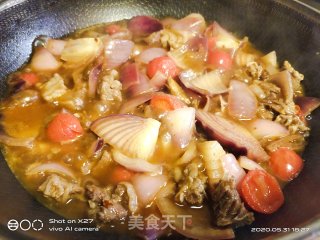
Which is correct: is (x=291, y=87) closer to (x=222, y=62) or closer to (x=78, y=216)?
(x=222, y=62)

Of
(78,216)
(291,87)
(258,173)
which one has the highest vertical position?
(291,87)

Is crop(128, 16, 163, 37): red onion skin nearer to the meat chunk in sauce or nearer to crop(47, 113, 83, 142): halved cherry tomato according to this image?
crop(47, 113, 83, 142): halved cherry tomato

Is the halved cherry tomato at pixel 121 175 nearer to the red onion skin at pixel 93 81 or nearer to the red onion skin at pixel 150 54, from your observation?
the red onion skin at pixel 93 81

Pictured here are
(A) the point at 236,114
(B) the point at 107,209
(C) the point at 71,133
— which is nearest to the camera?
(B) the point at 107,209

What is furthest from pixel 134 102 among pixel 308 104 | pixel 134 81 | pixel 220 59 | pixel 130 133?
pixel 308 104

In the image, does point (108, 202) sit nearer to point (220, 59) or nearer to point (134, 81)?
point (134, 81)

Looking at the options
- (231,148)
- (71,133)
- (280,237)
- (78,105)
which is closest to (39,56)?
(78,105)

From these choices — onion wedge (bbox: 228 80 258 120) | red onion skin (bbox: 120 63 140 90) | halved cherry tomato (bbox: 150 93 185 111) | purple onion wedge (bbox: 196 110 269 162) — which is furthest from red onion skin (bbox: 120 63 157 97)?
onion wedge (bbox: 228 80 258 120)
